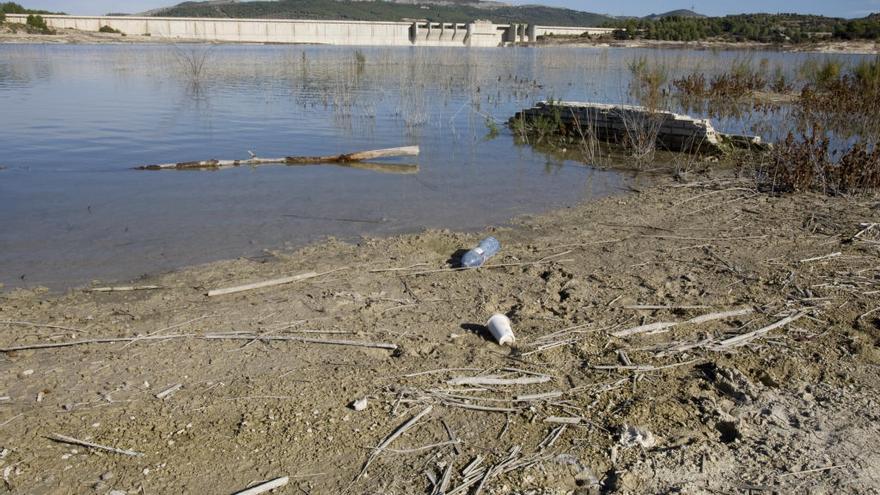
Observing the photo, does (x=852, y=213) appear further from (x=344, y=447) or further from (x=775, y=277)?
(x=344, y=447)

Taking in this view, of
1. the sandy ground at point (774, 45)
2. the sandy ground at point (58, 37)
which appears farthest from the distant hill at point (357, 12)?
the sandy ground at point (58, 37)

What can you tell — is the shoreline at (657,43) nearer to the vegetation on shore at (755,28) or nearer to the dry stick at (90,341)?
the vegetation on shore at (755,28)

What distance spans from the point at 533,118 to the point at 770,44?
211 ft

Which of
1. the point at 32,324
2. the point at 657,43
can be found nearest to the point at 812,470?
the point at 32,324

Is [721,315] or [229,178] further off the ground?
[229,178]

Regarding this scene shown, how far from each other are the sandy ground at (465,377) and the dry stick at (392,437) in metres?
0.01

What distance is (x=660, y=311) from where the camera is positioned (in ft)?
15.2

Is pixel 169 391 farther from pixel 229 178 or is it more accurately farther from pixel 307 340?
pixel 229 178

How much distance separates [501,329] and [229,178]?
6.55 meters

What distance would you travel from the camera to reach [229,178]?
9.55 metres

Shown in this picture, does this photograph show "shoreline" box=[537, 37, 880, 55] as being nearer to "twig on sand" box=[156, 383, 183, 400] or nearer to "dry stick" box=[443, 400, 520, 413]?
"dry stick" box=[443, 400, 520, 413]

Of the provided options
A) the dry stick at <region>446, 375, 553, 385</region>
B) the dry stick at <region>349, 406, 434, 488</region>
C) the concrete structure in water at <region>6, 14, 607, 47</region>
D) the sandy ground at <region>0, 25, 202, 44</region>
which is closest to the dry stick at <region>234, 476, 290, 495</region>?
the dry stick at <region>349, 406, 434, 488</region>

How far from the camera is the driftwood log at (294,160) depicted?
9938 mm

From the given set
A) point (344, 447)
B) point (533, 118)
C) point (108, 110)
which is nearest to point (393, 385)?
point (344, 447)
